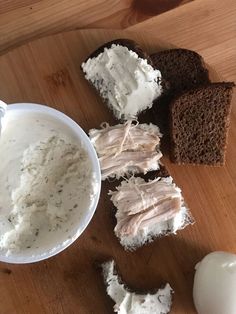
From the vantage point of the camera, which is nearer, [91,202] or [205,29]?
[91,202]


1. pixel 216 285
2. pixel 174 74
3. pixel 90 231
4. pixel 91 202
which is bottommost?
pixel 216 285

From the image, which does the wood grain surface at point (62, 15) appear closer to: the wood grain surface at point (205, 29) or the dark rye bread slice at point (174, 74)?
the wood grain surface at point (205, 29)

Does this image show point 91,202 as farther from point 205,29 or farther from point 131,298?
point 205,29

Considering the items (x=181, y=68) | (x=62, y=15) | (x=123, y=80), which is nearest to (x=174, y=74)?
(x=181, y=68)

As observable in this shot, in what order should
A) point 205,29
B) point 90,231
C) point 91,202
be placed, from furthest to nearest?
point 205,29, point 90,231, point 91,202

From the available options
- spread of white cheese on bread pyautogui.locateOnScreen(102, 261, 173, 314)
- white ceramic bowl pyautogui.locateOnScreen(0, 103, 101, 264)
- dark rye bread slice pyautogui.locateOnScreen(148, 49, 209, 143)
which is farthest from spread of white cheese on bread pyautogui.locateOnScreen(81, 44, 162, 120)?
spread of white cheese on bread pyautogui.locateOnScreen(102, 261, 173, 314)

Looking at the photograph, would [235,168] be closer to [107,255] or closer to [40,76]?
[107,255]

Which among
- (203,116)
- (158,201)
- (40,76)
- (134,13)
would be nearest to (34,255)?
(158,201)

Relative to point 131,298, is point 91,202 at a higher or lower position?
higher
